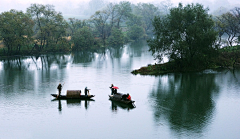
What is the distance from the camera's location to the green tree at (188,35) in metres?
60.1

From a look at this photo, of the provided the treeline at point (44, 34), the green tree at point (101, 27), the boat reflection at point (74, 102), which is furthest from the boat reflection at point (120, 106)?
the green tree at point (101, 27)

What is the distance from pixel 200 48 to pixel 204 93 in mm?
18037

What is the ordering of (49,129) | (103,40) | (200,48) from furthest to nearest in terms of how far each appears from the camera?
(103,40)
(200,48)
(49,129)

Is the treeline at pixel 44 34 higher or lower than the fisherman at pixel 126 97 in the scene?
higher

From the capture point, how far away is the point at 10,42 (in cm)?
9438

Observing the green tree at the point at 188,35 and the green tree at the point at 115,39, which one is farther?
the green tree at the point at 115,39

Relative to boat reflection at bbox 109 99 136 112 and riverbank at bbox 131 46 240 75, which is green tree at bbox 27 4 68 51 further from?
boat reflection at bbox 109 99 136 112

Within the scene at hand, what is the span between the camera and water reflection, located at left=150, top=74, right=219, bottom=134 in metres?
31.9

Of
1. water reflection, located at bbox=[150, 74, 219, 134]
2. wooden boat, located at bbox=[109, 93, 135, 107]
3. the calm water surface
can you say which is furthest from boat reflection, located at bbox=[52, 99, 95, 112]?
water reflection, located at bbox=[150, 74, 219, 134]

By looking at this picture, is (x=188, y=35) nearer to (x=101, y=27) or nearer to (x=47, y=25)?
(x=47, y=25)

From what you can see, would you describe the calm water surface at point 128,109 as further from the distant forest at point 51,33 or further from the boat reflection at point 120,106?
the distant forest at point 51,33

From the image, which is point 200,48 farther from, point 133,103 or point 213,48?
point 133,103

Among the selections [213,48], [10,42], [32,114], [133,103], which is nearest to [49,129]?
[32,114]

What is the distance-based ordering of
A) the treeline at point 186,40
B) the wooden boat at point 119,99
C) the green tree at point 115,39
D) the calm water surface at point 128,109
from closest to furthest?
the calm water surface at point 128,109 < the wooden boat at point 119,99 < the treeline at point 186,40 < the green tree at point 115,39
